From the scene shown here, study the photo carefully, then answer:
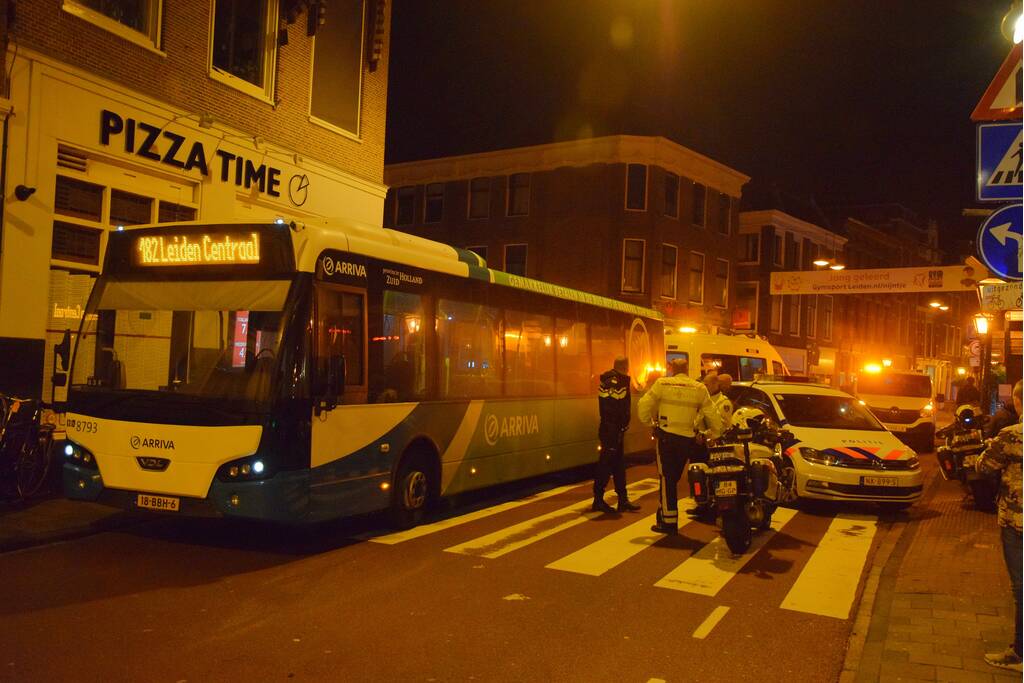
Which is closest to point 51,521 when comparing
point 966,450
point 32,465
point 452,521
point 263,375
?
point 32,465

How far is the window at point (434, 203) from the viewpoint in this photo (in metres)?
38.7

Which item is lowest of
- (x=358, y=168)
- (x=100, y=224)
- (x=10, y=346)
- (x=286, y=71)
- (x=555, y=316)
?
(x=10, y=346)

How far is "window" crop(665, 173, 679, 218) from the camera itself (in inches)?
1406

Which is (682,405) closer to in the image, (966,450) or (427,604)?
(427,604)

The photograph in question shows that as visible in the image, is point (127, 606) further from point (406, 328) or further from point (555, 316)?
point (555, 316)

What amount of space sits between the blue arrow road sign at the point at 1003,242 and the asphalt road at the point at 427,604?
278 cm

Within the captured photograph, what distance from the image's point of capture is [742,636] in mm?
5910

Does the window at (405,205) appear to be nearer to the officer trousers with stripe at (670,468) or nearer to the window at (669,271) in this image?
the window at (669,271)

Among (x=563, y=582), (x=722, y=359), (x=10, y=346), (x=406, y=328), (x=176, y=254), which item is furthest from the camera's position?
(x=722, y=359)

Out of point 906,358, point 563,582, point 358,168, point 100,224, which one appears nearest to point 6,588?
point 563,582

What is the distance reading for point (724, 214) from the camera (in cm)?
3950

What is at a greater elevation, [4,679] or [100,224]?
[100,224]

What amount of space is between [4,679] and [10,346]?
7692mm

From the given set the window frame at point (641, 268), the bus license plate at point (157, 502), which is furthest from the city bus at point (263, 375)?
the window frame at point (641, 268)
